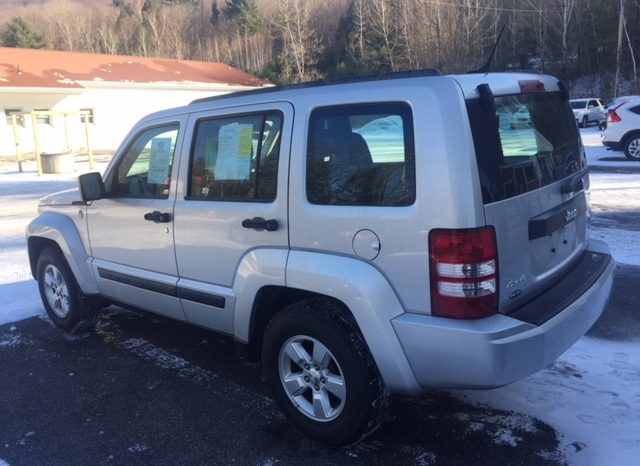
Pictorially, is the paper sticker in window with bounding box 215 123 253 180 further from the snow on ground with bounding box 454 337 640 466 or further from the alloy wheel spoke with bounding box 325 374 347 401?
the snow on ground with bounding box 454 337 640 466

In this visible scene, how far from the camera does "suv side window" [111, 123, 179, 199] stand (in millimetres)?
4031

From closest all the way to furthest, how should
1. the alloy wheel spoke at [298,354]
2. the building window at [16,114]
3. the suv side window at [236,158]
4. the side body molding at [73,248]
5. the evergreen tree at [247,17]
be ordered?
1. the alloy wheel spoke at [298,354]
2. the suv side window at [236,158]
3. the side body molding at [73,248]
4. the building window at [16,114]
5. the evergreen tree at [247,17]

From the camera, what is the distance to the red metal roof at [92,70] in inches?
1224

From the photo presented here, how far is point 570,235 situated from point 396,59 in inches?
1887

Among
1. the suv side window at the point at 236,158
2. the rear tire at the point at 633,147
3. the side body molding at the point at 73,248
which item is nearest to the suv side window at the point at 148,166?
the suv side window at the point at 236,158

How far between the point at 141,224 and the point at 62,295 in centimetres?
148

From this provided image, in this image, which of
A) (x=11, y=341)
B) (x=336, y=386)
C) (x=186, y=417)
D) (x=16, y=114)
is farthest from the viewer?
(x=16, y=114)

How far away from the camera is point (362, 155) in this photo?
299cm

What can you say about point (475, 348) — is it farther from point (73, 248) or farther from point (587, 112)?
point (587, 112)

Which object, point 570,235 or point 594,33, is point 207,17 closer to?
point 594,33

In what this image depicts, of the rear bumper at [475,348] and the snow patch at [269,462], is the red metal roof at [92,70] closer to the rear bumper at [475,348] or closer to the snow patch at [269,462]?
the snow patch at [269,462]

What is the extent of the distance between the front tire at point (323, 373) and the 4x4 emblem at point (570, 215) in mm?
1369

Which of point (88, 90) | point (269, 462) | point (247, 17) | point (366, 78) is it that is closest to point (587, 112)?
point (88, 90)

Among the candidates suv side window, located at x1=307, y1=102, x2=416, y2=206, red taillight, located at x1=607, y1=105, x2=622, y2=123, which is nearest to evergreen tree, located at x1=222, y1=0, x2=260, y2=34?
red taillight, located at x1=607, y1=105, x2=622, y2=123
